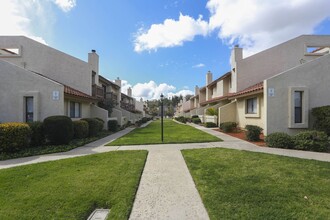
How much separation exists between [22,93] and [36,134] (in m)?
3.81

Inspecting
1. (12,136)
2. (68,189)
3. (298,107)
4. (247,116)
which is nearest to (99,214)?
(68,189)

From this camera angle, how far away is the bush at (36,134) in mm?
9964

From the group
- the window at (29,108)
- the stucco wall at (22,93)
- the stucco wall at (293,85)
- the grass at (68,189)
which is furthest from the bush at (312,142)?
the window at (29,108)

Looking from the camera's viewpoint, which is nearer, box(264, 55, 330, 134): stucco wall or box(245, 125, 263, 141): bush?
box(245, 125, 263, 141): bush

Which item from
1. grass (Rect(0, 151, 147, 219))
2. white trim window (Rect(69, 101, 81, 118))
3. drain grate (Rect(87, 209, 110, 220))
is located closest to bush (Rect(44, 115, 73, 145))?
grass (Rect(0, 151, 147, 219))

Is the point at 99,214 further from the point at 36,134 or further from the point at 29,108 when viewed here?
the point at 29,108

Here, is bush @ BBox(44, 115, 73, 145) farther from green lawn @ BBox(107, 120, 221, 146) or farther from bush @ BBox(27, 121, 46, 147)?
green lawn @ BBox(107, 120, 221, 146)

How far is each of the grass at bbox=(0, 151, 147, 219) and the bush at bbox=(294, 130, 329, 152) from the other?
722 centimetres

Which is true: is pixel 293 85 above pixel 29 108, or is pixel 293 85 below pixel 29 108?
above

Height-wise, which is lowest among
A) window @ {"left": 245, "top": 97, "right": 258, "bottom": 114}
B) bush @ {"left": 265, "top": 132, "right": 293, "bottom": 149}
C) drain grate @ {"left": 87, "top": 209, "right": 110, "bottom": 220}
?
drain grate @ {"left": 87, "top": 209, "right": 110, "bottom": 220}

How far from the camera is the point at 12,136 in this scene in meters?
8.52

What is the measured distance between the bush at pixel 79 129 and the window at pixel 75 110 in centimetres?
282

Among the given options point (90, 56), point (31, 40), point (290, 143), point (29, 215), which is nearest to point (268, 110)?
point (290, 143)

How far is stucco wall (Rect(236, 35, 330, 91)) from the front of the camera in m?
17.4
